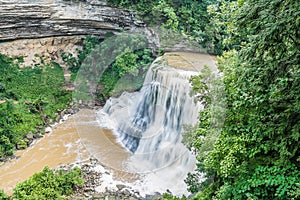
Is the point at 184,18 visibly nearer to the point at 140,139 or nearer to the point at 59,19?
the point at 59,19

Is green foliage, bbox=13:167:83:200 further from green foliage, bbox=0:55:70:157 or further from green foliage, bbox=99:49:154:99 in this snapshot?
green foliage, bbox=99:49:154:99

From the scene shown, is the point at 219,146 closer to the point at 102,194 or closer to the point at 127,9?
the point at 102,194

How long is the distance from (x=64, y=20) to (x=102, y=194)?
805 cm

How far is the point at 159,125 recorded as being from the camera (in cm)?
915

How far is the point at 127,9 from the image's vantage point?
41.3 ft

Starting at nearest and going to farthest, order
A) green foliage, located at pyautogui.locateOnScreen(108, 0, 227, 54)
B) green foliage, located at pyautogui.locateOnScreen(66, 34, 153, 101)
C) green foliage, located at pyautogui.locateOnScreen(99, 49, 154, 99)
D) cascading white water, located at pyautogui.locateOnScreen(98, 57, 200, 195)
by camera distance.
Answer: cascading white water, located at pyautogui.locateOnScreen(98, 57, 200, 195) → green foliage, located at pyautogui.locateOnScreen(99, 49, 154, 99) → green foliage, located at pyautogui.locateOnScreen(66, 34, 153, 101) → green foliage, located at pyautogui.locateOnScreen(108, 0, 227, 54)

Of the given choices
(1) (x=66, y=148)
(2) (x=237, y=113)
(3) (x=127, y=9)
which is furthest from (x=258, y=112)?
(3) (x=127, y=9)

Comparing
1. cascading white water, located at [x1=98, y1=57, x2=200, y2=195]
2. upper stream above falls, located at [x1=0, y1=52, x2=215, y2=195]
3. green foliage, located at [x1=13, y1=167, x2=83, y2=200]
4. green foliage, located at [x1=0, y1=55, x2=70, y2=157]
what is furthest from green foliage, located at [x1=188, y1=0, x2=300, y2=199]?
green foliage, located at [x1=0, y1=55, x2=70, y2=157]

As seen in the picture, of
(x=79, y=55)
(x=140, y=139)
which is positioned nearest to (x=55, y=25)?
(x=79, y=55)

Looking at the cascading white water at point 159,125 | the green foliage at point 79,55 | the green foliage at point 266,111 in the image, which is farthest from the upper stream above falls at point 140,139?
the green foliage at point 266,111

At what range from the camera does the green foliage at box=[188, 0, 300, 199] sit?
3137 millimetres

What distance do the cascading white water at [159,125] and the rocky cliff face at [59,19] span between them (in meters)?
3.25

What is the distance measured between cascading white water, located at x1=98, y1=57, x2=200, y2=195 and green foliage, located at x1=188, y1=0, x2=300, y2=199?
3.33 meters

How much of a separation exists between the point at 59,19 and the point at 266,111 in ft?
35.4
